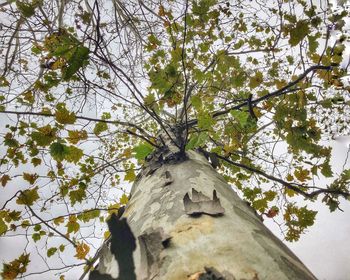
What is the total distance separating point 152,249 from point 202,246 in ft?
0.43

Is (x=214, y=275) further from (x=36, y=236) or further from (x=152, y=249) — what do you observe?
(x=36, y=236)

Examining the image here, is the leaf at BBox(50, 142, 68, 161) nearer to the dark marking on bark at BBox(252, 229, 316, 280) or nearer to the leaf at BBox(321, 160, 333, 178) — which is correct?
the dark marking on bark at BBox(252, 229, 316, 280)

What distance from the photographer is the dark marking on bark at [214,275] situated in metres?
0.55

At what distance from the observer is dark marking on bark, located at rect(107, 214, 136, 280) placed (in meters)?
0.71

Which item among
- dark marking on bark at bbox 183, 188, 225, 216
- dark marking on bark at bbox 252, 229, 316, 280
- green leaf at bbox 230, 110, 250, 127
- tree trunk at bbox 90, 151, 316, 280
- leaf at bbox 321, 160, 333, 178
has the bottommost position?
dark marking on bark at bbox 252, 229, 316, 280

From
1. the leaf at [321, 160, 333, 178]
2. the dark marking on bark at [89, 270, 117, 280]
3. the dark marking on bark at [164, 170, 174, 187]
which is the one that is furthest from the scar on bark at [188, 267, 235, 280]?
the leaf at [321, 160, 333, 178]

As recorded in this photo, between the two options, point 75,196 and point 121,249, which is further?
point 75,196

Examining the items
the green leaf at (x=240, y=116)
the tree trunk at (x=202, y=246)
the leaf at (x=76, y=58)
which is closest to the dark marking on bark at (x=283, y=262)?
the tree trunk at (x=202, y=246)

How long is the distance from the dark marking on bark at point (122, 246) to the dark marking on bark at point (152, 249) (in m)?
0.04

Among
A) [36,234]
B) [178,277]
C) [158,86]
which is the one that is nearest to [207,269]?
[178,277]

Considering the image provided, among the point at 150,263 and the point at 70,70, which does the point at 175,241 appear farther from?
the point at 70,70

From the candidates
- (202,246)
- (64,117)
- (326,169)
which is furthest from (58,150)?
(326,169)

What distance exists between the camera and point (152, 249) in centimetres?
71

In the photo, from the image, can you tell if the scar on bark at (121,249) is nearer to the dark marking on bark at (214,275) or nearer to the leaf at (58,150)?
the dark marking on bark at (214,275)
